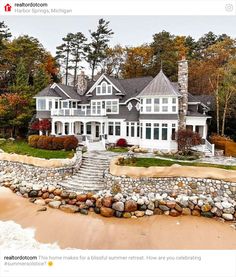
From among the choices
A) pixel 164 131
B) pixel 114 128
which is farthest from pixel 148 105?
pixel 114 128

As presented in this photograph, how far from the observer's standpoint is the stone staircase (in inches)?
353

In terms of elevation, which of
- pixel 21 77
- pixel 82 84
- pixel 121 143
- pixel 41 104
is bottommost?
pixel 121 143

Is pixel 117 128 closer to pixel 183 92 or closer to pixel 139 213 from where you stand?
pixel 183 92

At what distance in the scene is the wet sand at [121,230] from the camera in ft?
18.1

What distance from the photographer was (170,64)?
2020 cm

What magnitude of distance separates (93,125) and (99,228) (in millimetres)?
10213

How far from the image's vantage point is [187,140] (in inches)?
434

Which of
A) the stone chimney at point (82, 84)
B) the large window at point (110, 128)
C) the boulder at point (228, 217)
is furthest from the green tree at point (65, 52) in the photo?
the boulder at point (228, 217)

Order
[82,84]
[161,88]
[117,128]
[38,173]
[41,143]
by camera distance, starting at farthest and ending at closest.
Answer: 1. [82,84]
2. [117,128]
3. [41,143]
4. [161,88]
5. [38,173]

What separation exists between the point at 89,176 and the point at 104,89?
7.52 meters

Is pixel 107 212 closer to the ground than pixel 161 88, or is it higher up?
closer to the ground

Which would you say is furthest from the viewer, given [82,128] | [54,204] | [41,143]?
[82,128]
